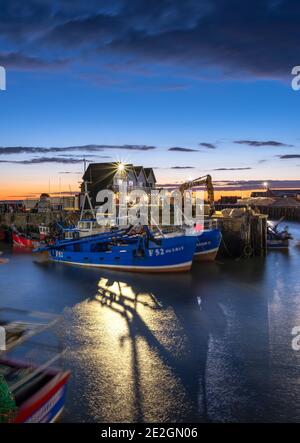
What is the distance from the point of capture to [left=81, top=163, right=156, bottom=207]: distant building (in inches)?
2293

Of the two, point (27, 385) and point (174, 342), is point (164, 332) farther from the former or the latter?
point (27, 385)

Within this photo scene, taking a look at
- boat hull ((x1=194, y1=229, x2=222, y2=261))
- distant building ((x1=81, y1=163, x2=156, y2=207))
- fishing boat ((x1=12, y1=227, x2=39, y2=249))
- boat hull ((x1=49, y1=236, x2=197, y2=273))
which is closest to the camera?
boat hull ((x1=49, y1=236, x2=197, y2=273))

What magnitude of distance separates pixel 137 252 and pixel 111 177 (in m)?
34.4

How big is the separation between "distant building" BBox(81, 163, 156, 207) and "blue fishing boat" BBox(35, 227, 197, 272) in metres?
26.1

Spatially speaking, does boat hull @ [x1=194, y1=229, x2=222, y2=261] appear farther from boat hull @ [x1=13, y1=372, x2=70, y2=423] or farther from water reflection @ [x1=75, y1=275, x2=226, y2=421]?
boat hull @ [x1=13, y1=372, x2=70, y2=423]

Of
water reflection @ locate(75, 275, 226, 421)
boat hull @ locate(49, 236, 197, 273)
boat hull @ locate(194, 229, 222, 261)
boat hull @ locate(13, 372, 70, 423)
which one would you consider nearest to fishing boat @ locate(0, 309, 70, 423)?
boat hull @ locate(13, 372, 70, 423)

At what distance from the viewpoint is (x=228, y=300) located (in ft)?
64.8

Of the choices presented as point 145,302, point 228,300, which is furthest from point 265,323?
point 145,302

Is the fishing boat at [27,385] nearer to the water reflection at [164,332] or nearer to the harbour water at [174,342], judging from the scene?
the harbour water at [174,342]

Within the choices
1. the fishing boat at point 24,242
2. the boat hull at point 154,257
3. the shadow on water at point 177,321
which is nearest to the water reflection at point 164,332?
the shadow on water at point 177,321

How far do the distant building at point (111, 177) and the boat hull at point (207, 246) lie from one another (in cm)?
2586
